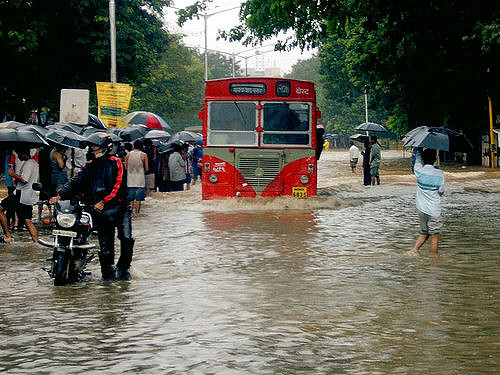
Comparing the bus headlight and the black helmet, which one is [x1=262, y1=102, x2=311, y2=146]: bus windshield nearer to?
the bus headlight

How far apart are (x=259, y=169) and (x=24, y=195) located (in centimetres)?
727

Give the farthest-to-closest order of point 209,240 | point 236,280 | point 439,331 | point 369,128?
point 369,128
point 209,240
point 236,280
point 439,331

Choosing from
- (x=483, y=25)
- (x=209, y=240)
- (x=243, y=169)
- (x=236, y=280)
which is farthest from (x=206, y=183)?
(x=483, y=25)

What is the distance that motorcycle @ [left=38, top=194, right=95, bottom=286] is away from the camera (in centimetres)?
998

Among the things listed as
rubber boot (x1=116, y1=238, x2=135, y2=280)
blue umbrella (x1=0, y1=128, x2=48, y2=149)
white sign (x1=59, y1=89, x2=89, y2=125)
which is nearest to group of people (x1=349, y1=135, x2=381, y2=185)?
white sign (x1=59, y1=89, x2=89, y2=125)

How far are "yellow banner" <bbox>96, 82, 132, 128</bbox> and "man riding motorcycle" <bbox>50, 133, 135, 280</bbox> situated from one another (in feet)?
56.4

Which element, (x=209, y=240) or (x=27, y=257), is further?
(x=209, y=240)

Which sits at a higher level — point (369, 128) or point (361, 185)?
point (369, 128)

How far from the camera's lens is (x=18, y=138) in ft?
48.0

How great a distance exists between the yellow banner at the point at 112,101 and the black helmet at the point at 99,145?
1726 cm

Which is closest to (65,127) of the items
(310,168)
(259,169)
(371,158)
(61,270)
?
(259,169)

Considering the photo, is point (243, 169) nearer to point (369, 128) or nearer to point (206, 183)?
point (206, 183)

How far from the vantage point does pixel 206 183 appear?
68.5 ft

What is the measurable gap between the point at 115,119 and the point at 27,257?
14.9 meters
